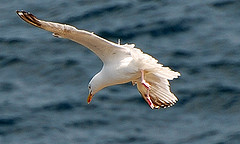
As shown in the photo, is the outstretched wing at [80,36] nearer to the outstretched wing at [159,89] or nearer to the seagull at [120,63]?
the seagull at [120,63]

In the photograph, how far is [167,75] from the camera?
34.6ft

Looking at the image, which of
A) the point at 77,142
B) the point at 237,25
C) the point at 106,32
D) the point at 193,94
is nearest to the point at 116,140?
the point at 77,142

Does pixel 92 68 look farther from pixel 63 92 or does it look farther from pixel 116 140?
pixel 116 140

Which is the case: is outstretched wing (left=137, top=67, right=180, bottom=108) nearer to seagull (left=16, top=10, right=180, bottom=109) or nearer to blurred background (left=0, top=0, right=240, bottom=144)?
seagull (left=16, top=10, right=180, bottom=109)

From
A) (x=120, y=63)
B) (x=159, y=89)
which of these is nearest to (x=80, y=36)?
(x=120, y=63)

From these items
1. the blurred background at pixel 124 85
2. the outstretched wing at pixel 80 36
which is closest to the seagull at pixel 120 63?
the outstretched wing at pixel 80 36

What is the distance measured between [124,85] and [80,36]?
4474mm

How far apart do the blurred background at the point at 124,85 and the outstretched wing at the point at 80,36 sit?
355 centimetres

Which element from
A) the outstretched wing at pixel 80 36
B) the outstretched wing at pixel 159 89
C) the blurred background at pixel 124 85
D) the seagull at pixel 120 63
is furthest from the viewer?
the blurred background at pixel 124 85

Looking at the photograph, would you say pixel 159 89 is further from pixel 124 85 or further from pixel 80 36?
pixel 124 85

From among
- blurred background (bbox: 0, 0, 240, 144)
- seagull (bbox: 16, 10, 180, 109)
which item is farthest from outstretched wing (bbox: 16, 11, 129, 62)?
blurred background (bbox: 0, 0, 240, 144)

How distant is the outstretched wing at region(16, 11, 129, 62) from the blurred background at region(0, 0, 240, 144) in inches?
140

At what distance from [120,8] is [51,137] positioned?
3573 mm

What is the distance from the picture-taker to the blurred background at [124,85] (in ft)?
44.6
